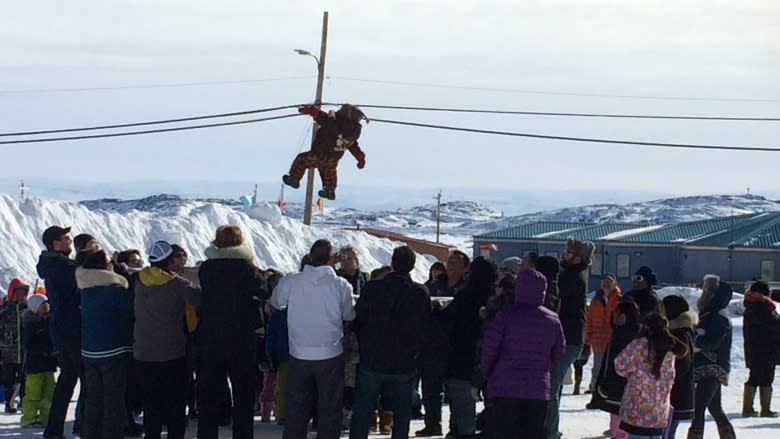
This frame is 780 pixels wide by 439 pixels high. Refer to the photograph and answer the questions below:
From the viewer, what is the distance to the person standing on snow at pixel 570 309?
10.8 metres

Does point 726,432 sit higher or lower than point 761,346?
lower

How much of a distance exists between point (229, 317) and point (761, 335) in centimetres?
752

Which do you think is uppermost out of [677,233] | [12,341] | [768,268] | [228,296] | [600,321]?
[228,296]

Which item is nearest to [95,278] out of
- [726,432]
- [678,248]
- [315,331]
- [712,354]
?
[315,331]

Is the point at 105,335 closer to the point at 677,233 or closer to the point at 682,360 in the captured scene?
the point at 682,360

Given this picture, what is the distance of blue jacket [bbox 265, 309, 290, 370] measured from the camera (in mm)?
11320

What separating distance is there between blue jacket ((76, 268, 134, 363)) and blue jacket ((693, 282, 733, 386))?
16.7ft

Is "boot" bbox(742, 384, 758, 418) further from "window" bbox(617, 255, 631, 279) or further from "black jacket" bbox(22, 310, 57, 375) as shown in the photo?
"window" bbox(617, 255, 631, 279)

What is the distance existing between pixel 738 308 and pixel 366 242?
19.5 m

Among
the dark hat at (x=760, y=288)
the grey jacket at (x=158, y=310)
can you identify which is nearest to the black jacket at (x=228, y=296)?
the grey jacket at (x=158, y=310)

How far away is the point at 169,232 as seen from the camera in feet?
151

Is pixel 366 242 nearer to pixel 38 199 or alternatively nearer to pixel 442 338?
pixel 38 199

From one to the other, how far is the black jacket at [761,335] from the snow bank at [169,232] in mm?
27227

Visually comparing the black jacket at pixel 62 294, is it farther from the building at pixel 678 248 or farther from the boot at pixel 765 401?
the building at pixel 678 248
